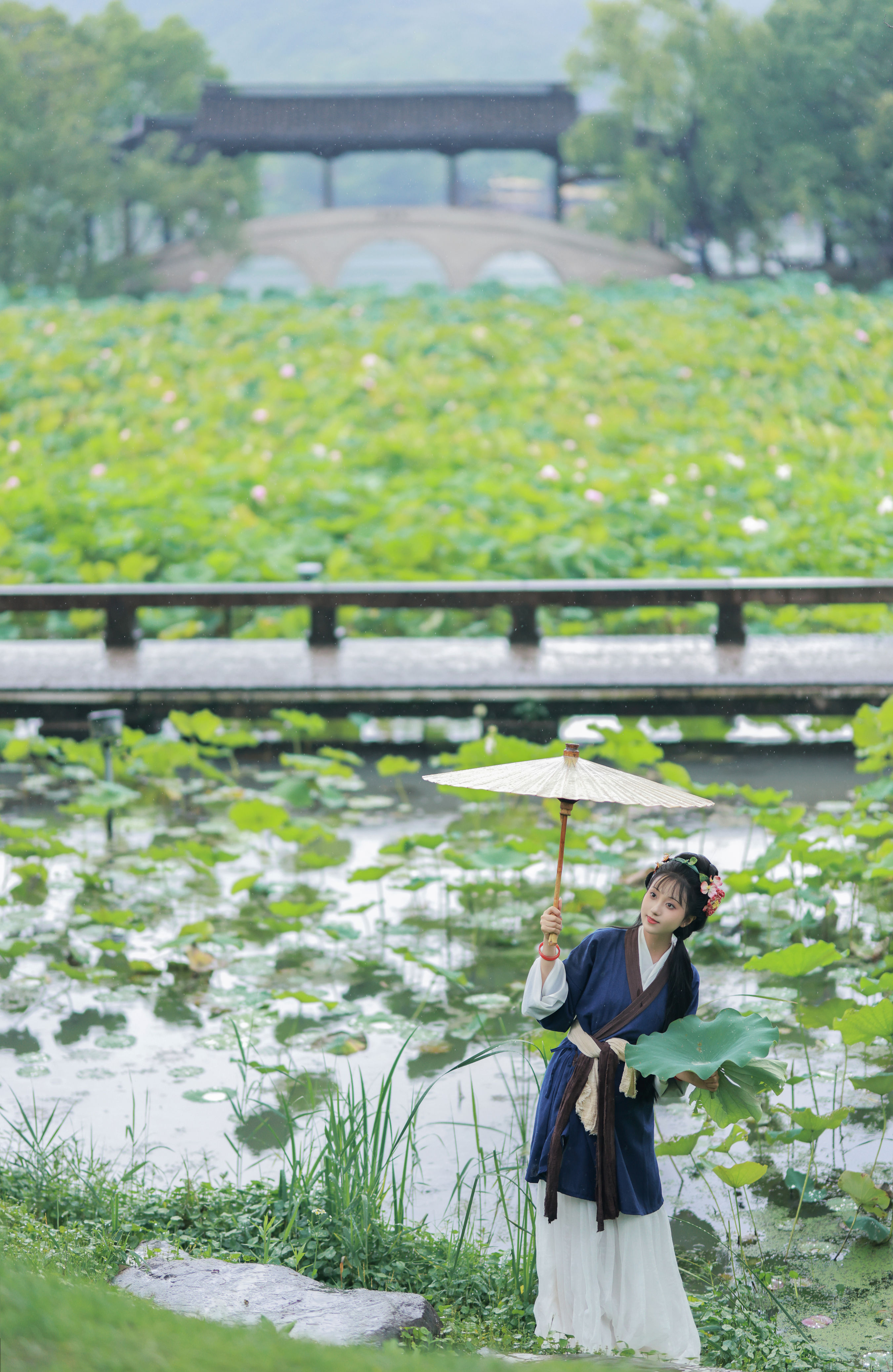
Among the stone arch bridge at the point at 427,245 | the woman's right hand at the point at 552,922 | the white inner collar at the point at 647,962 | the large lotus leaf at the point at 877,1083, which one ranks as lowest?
the large lotus leaf at the point at 877,1083

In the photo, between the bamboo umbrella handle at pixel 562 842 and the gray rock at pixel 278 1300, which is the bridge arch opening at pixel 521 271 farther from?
the gray rock at pixel 278 1300

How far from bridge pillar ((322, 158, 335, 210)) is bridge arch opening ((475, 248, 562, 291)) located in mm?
3642

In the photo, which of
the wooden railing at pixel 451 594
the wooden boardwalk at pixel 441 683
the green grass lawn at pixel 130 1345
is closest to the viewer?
the green grass lawn at pixel 130 1345

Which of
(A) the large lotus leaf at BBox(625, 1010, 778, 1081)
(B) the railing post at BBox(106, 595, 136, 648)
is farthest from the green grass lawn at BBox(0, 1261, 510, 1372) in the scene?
(B) the railing post at BBox(106, 595, 136, 648)

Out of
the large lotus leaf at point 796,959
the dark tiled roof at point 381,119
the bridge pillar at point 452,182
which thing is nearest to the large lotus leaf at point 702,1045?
the large lotus leaf at point 796,959

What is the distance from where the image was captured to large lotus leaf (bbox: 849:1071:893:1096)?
299 cm

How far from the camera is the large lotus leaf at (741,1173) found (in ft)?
8.95

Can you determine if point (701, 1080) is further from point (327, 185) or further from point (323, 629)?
point (327, 185)

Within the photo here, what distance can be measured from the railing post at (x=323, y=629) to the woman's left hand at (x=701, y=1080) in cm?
488

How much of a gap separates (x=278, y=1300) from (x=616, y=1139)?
66cm

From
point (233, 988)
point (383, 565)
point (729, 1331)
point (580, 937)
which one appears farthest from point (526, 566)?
point (729, 1331)

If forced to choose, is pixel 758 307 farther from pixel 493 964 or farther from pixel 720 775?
pixel 493 964

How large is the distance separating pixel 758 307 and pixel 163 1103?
730 inches

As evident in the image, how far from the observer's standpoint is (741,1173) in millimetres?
2736
